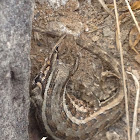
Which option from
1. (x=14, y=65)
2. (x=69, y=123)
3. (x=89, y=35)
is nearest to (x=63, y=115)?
(x=69, y=123)

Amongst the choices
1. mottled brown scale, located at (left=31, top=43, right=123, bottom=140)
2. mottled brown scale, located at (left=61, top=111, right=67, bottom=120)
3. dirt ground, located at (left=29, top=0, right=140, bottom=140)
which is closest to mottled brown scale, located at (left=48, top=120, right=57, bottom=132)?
mottled brown scale, located at (left=31, top=43, right=123, bottom=140)

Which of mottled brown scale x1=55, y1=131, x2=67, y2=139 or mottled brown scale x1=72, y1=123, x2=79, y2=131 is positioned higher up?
mottled brown scale x1=72, y1=123, x2=79, y2=131

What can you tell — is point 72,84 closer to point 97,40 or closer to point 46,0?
point 97,40

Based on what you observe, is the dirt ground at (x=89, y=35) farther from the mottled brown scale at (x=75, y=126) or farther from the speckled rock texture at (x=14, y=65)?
the speckled rock texture at (x=14, y=65)

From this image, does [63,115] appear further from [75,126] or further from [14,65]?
[14,65]

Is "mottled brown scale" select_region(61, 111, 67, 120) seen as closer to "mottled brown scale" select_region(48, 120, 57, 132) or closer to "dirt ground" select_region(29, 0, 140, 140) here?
"mottled brown scale" select_region(48, 120, 57, 132)

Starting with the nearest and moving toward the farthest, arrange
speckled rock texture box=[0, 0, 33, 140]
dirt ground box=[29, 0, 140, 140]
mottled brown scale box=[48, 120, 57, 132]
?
speckled rock texture box=[0, 0, 33, 140] < mottled brown scale box=[48, 120, 57, 132] < dirt ground box=[29, 0, 140, 140]
